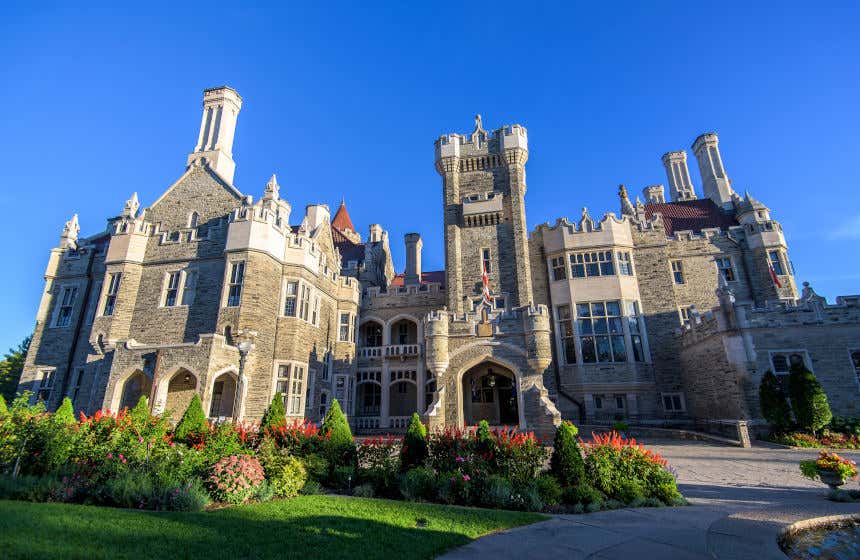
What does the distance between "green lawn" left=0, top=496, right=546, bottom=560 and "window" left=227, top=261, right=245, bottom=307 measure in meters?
13.1

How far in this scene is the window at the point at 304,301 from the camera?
71.2 feet

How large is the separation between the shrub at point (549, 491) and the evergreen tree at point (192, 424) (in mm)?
8706

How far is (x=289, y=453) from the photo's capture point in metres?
10.5

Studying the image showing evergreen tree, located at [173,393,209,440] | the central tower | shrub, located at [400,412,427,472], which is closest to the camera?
shrub, located at [400,412,427,472]

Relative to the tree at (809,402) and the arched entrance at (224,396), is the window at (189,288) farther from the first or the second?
the tree at (809,402)

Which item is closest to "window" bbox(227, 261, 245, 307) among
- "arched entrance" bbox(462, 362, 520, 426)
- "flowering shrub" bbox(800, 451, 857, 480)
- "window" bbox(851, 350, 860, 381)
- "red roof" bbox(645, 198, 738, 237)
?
"arched entrance" bbox(462, 362, 520, 426)

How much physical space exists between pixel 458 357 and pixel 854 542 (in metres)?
13.5

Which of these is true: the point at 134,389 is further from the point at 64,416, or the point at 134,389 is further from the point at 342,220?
the point at 342,220

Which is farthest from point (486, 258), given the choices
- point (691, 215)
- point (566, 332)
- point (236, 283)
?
point (691, 215)

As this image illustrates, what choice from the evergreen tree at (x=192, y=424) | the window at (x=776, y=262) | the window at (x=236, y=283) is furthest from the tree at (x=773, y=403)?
the window at (x=236, y=283)

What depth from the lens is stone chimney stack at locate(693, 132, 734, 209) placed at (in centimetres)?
3120

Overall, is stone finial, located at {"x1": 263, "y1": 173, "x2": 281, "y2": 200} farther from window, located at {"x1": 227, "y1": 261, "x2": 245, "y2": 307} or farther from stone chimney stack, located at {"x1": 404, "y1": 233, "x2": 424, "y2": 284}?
stone chimney stack, located at {"x1": 404, "y1": 233, "x2": 424, "y2": 284}

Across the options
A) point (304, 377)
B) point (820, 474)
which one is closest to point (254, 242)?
point (304, 377)

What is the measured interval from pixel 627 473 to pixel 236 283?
17.7m
